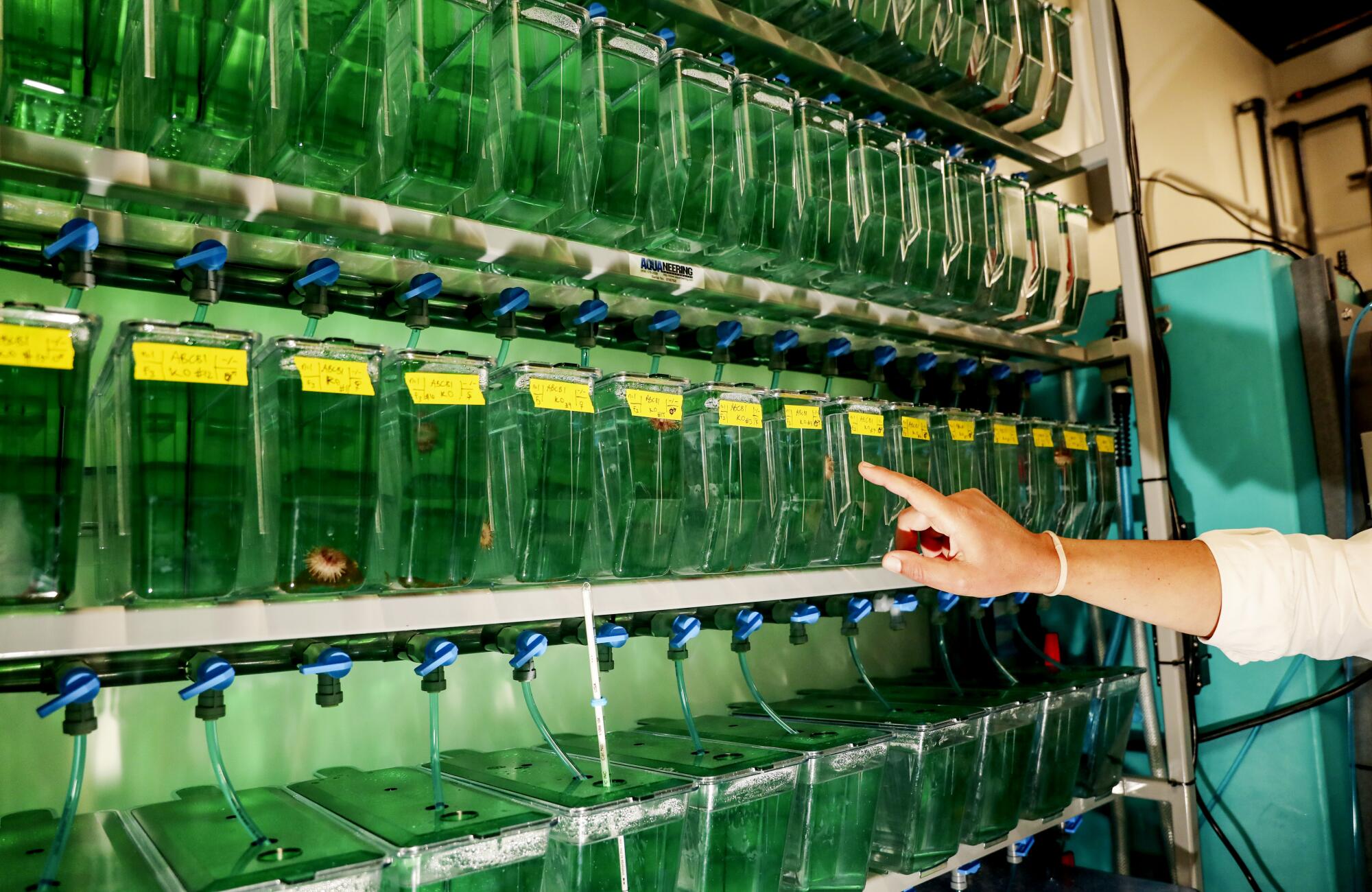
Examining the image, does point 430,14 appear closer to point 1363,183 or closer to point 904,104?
point 904,104

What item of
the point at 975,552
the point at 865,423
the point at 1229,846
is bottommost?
the point at 1229,846

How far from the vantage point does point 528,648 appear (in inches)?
48.8

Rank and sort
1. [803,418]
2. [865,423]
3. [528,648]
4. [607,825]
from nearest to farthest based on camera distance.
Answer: [607,825] < [528,648] < [803,418] < [865,423]

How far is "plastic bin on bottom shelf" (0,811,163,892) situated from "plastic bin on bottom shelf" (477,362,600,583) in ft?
1.63

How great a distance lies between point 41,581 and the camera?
2.89ft

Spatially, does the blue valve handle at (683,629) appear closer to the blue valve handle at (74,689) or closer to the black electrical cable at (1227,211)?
the blue valve handle at (74,689)

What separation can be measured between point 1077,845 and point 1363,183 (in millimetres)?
3251

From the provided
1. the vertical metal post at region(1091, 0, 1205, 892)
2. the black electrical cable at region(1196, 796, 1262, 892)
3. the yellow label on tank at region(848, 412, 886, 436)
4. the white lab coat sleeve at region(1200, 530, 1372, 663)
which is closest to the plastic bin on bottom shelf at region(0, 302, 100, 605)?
the yellow label on tank at region(848, 412, 886, 436)

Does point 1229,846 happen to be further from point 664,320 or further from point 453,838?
point 453,838

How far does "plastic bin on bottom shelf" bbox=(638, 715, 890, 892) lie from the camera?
55.1 inches

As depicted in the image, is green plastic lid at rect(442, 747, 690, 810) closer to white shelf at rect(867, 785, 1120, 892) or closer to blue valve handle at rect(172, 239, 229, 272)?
white shelf at rect(867, 785, 1120, 892)

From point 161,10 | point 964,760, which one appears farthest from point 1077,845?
point 161,10

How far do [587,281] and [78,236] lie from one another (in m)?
0.73

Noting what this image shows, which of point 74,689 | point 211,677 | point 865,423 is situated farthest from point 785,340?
point 74,689
